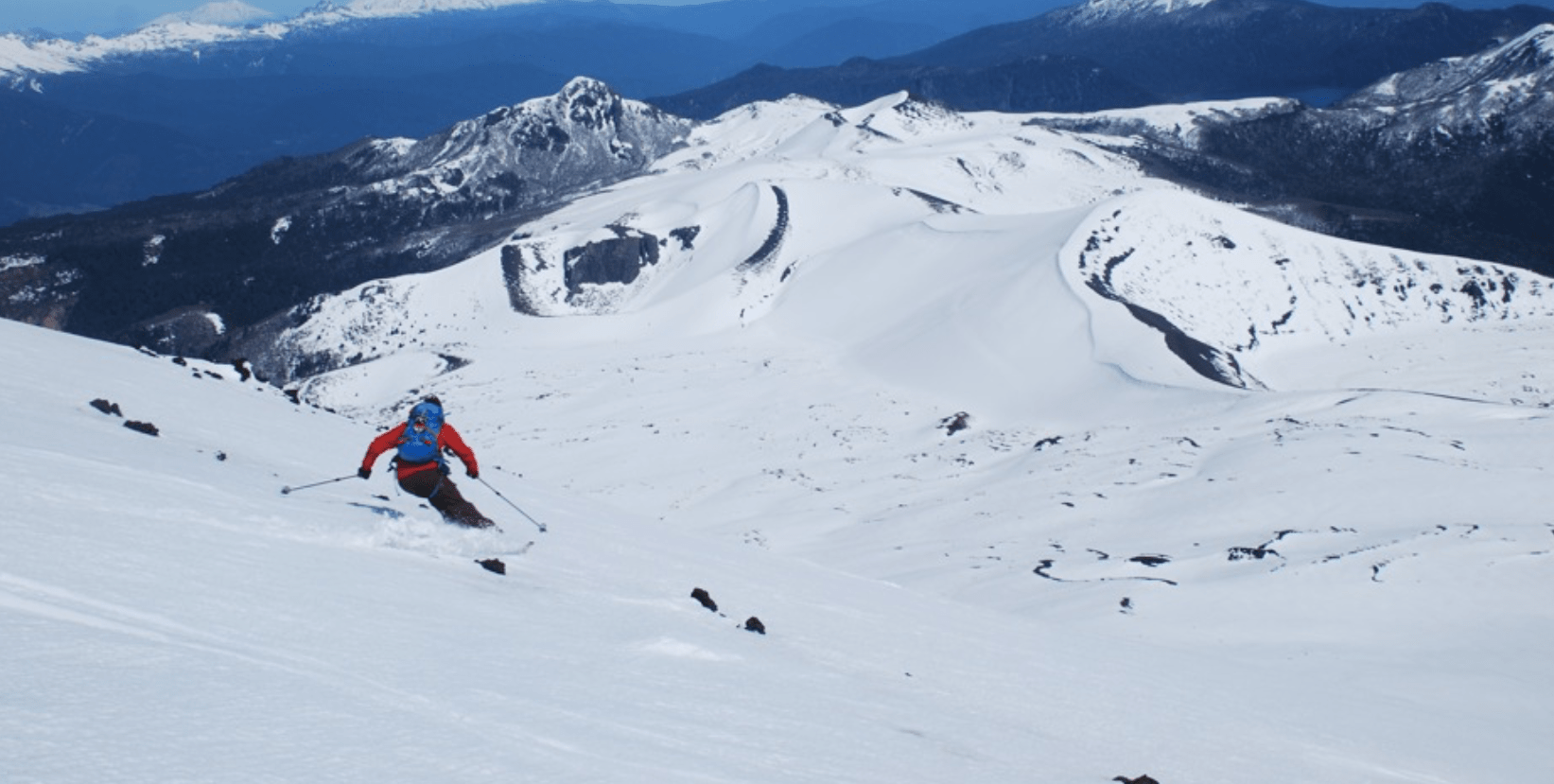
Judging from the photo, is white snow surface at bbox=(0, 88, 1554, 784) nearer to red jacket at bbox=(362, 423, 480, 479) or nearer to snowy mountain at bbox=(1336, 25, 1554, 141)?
red jacket at bbox=(362, 423, 480, 479)

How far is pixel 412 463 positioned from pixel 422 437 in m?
0.27

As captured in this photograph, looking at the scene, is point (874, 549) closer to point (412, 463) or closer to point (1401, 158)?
point (412, 463)

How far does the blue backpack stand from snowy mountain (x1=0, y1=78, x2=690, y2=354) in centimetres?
7807

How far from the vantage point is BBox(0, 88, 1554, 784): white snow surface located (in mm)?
6254

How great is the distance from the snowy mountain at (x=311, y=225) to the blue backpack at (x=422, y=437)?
78070 millimetres

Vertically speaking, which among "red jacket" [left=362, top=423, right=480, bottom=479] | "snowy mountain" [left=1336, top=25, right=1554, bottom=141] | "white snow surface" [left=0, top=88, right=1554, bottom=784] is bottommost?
"white snow surface" [left=0, top=88, right=1554, bottom=784]

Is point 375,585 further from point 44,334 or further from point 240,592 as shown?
point 44,334

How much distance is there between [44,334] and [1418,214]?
130 m

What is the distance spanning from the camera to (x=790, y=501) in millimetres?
37531

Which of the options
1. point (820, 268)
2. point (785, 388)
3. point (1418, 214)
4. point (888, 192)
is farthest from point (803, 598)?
point (1418, 214)

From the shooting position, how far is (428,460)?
38.2 feet

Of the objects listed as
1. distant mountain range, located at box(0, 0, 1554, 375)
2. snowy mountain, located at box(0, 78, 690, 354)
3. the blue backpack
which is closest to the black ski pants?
the blue backpack

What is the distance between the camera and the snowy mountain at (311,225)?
113875mm

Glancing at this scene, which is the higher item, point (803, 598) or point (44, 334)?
point (44, 334)
